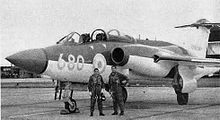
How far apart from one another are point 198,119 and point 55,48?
4.67m

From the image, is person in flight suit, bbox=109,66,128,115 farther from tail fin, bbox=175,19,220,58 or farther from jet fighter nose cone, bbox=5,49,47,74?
tail fin, bbox=175,19,220,58

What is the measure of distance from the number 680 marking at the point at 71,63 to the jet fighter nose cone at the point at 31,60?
50 cm

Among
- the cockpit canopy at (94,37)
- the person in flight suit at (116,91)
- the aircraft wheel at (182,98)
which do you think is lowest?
the aircraft wheel at (182,98)

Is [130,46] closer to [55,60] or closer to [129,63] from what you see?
[129,63]

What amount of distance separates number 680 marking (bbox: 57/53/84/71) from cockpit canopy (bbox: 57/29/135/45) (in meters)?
0.78

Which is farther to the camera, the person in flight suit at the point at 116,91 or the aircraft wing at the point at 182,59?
the aircraft wing at the point at 182,59

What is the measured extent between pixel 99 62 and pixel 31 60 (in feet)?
7.54

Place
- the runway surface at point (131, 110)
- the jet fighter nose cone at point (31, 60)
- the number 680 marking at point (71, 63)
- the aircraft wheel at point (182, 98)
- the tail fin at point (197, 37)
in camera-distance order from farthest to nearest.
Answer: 1. the tail fin at point (197, 37)
2. the aircraft wheel at point (182, 98)
3. the number 680 marking at point (71, 63)
4. the jet fighter nose cone at point (31, 60)
5. the runway surface at point (131, 110)

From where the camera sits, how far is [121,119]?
8.87 metres

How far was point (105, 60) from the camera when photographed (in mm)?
11219

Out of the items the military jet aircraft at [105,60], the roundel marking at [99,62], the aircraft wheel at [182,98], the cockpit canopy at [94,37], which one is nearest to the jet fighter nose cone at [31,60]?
the military jet aircraft at [105,60]

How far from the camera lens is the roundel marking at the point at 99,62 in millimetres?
11164

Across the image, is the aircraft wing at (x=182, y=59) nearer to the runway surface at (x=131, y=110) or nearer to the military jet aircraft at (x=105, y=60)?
the military jet aircraft at (x=105, y=60)

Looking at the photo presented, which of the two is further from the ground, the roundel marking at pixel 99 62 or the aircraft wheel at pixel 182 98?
the roundel marking at pixel 99 62
